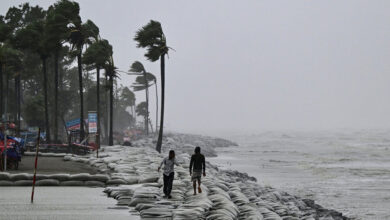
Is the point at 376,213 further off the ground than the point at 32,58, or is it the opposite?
the point at 32,58

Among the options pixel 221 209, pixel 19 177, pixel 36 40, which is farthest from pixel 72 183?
pixel 36 40

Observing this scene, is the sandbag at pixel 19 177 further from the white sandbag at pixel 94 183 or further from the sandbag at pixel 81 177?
the white sandbag at pixel 94 183

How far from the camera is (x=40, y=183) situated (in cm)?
1686

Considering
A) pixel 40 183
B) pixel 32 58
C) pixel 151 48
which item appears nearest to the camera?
pixel 40 183

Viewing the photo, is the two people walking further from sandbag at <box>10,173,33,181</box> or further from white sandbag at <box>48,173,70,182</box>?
sandbag at <box>10,173,33,181</box>

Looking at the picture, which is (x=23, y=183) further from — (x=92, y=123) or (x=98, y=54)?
(x=98, y=54)

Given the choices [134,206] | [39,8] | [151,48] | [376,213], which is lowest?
[376,213]

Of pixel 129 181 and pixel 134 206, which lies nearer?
pixel 134 206

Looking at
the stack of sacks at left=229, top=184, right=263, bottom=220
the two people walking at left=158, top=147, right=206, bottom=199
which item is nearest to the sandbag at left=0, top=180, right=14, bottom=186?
the two people walking at left=158, top=147, right=206, bottom=199

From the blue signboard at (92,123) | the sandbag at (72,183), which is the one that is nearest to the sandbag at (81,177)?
the sandbag at (72,183)

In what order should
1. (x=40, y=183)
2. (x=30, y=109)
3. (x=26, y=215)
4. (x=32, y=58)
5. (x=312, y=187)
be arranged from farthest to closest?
1. (x=32, y=58)
2. (x=30, y=109)
3. (x=312, y=187)
4. (x=40, y=183)
5. (x=26, y=215)

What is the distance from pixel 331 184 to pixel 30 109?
34.9m

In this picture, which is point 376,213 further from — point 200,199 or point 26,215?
point 26,215

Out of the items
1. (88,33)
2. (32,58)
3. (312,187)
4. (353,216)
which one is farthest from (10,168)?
(32,58)
